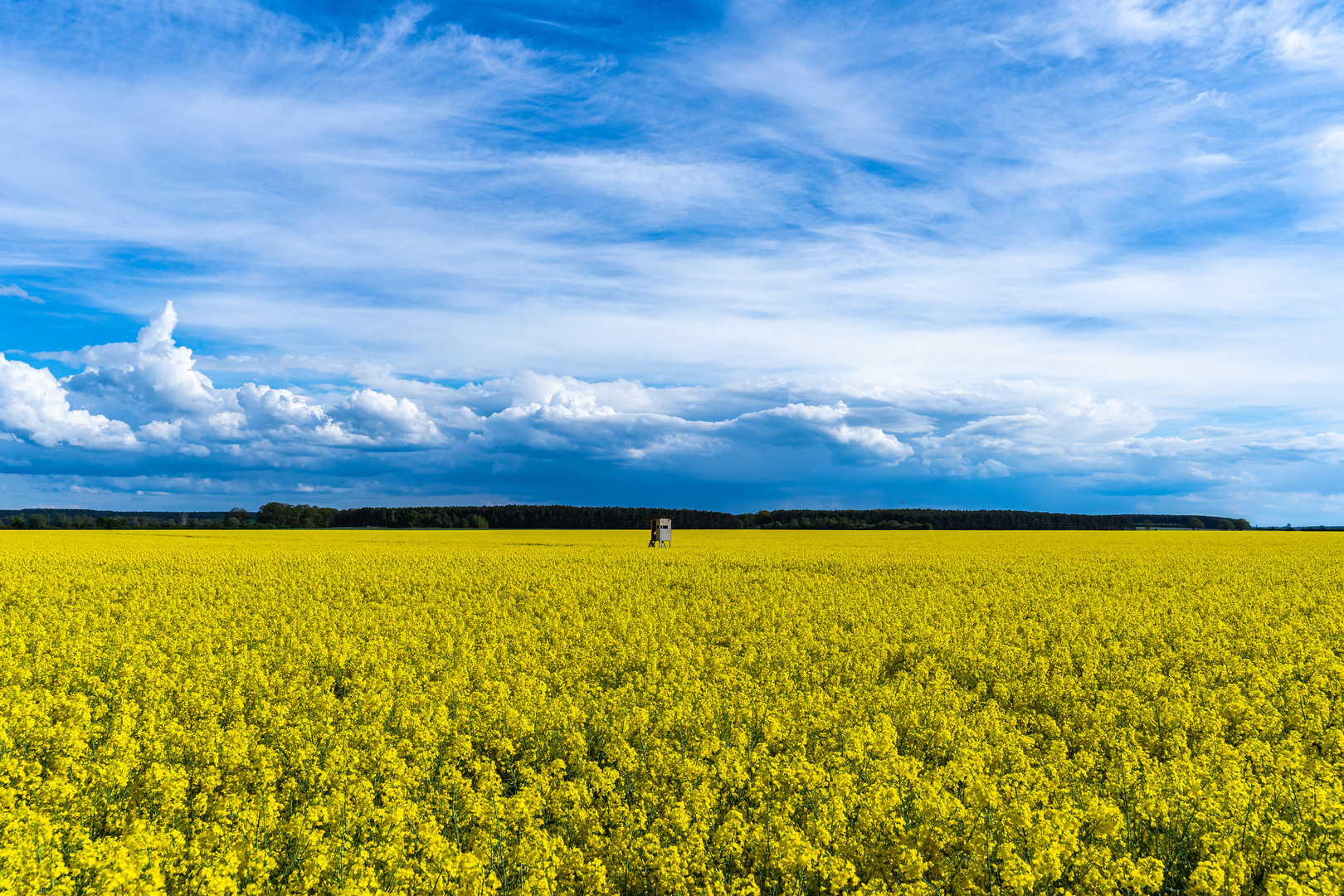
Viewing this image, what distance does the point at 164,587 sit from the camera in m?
20.3

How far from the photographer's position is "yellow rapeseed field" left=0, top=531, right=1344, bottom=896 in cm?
560

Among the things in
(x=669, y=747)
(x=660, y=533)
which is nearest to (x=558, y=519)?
(x=660, y=533)

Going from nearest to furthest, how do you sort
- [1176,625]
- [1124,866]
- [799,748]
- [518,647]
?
[1124,866], [799,748], [518,647], [1176,625]

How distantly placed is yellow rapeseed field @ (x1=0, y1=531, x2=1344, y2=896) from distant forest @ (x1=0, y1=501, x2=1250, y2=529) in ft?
244

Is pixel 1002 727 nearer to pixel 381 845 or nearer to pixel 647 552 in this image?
pixel 381 845

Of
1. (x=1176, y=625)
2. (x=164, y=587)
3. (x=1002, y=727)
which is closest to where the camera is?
(x=1002, y=727)

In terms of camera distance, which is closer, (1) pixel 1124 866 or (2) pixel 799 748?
(1) pixel 1124 866

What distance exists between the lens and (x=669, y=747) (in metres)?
7.90

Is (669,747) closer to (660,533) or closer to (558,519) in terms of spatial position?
(660,533)

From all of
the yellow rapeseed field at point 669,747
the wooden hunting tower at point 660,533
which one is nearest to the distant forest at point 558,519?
the wooden hunting tower at point 660,533

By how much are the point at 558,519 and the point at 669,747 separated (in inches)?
3580

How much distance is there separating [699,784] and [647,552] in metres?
29.8

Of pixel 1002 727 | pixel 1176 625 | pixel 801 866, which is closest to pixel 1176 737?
pixel 1002 727

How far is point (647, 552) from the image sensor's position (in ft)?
120
